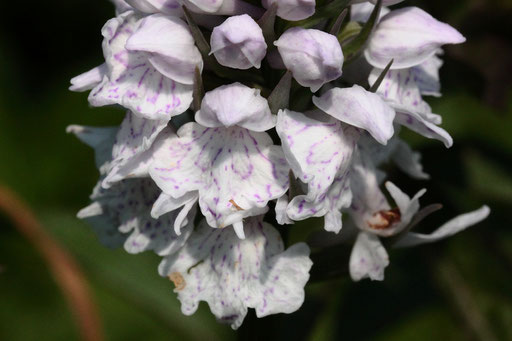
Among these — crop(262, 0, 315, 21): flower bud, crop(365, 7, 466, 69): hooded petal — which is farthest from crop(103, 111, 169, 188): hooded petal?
crop(365, 7, 466, 69): hooded petal

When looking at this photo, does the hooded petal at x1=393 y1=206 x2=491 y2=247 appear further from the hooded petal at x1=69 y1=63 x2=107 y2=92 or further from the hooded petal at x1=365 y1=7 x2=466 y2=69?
the hooded petal at x1=69 y1=63 x2=107 y2=92

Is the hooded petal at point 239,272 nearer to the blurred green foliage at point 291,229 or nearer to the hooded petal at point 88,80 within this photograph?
the blurred green foliage at point 291,229

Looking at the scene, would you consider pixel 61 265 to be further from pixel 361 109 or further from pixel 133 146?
pixel 361 109

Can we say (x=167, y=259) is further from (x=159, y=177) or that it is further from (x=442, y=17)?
(x=442, y=17)

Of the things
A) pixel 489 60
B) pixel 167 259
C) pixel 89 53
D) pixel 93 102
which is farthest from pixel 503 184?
pixel 89 53

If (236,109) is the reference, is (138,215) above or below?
below

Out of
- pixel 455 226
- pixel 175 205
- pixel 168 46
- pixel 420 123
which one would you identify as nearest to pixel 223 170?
pixel 175 205
